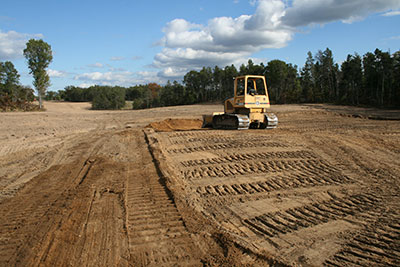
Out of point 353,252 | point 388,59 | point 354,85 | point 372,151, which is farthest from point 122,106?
point 353,252

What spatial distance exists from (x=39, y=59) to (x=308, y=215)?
1860 inches

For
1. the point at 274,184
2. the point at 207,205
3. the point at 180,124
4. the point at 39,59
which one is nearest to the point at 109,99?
the point at 39,59

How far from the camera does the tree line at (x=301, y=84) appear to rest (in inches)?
1472

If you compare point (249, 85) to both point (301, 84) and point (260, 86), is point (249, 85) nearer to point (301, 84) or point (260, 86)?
point (260, 86)

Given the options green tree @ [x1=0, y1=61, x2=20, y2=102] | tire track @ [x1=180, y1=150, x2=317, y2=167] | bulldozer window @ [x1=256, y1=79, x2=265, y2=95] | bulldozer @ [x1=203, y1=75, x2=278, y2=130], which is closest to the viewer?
tire track @ [x1=180, y1=150, x2=317, y2=167]

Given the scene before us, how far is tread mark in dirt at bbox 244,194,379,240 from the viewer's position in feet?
14.7

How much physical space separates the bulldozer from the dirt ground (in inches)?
175

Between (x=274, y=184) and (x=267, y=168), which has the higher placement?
(x=267, y=168)

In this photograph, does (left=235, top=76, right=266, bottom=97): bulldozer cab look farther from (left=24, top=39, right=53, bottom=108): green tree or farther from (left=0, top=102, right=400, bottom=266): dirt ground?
(left=24, top=39, right=53, bottom=108): green tree

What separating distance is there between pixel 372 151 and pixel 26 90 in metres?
47.4

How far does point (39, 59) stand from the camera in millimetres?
42344

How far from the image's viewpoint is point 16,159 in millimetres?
9789

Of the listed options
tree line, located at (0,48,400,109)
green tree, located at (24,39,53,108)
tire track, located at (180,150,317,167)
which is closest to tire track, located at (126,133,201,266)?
tire track, located at (180,150,317,167)

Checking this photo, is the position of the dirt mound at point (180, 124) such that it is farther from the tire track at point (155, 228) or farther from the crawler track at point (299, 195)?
the tire track at point (155, 228)
